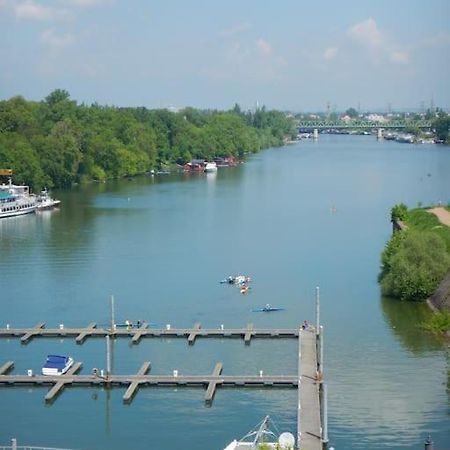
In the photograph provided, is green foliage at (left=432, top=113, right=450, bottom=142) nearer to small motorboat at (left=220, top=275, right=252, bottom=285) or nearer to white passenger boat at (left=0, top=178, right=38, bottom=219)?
white passenger boat at (left=0, top=178, right=38, bottom=219)

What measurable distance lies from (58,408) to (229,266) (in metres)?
9.91

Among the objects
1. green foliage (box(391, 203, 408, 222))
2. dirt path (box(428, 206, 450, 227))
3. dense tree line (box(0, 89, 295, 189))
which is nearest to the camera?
dirt path (box(428, 206, 450, 227))

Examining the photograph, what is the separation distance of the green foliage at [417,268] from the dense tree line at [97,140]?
2215 cm

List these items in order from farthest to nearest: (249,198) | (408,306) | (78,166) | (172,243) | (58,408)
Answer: (78,166)
(249,198)
(172,243)
(408,306)
(58,408)

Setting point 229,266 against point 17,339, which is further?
point 229,266

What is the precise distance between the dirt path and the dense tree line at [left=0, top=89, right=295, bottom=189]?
56.4 ft

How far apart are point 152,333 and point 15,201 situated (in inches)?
718

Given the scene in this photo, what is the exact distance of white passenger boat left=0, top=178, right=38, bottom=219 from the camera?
3353 centimetres

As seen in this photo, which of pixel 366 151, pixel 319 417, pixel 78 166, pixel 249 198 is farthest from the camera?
pixel 366 151

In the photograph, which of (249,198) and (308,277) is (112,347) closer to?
(308,277)

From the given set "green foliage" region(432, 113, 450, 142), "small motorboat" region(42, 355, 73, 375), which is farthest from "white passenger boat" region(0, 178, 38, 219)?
"green foliage" region(432, 113, 450, 142)

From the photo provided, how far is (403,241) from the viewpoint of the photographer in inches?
815

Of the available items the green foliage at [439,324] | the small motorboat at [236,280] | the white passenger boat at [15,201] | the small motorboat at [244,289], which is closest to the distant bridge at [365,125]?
the white passenger boat at [15,201]

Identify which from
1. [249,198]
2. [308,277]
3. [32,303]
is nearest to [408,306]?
[308,277]
